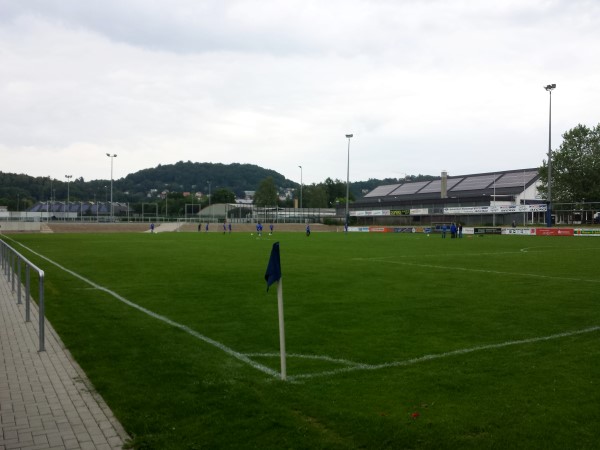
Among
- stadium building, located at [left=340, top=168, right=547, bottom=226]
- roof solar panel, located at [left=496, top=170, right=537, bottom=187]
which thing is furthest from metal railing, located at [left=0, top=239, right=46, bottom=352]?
roof solar panel, located at [left=496, top=170, right=537, bottom=187]

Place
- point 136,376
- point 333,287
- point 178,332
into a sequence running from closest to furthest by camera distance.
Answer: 1. point 136,376
2. point 178,332
3. point 333,287

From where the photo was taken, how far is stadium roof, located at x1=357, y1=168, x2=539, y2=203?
302ft

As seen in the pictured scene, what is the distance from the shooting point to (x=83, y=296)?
1438 cm

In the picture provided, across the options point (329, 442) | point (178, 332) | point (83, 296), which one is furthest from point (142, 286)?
point (329, 442)

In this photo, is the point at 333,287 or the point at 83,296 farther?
the point at 333,287

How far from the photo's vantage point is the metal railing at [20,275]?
855 cm

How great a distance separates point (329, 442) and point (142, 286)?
40.5 feet

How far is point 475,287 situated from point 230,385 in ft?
36.4

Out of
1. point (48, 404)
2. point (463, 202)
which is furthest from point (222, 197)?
point (48, 404)

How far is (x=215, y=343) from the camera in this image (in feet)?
29.4

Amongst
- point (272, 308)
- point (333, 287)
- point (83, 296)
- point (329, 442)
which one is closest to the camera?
point (329, 442)

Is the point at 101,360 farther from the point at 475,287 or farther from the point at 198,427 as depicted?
the point at 475,287

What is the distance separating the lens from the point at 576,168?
276ft

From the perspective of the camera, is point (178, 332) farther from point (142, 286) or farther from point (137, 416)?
point (142, 286)
